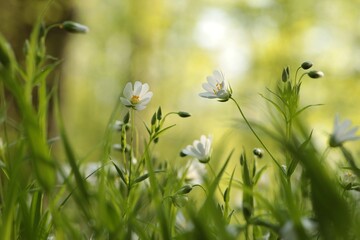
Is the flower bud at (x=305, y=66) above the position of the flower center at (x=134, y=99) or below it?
above

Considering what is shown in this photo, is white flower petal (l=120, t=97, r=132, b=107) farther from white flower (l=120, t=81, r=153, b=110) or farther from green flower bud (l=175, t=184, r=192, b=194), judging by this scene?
green flower bud (l=175, t=184, r=192, b=194)

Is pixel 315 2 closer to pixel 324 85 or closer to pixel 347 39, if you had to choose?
pixel 347 39

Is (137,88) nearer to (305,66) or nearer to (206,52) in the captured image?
(305,66)

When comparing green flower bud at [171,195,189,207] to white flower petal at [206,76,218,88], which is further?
white flower petal at [206,76,218,88]

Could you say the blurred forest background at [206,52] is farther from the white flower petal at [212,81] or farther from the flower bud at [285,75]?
the flower bud at [285,75]

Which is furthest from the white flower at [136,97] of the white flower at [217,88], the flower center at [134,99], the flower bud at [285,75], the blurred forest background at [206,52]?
the blurred forest background at [206,52]

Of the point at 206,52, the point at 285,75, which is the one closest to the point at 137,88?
the point at 285,75

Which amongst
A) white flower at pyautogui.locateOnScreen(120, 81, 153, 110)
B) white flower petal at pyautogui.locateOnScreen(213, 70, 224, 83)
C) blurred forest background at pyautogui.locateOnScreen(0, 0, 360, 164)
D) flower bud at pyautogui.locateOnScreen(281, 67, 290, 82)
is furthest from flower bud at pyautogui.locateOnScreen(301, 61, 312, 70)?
blurred forest background at pyautogui.locateOnScreen(0, 0, 360, 164)

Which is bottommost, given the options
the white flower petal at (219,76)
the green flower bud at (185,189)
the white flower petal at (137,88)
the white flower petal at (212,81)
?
the green flower bud at (185,189)
